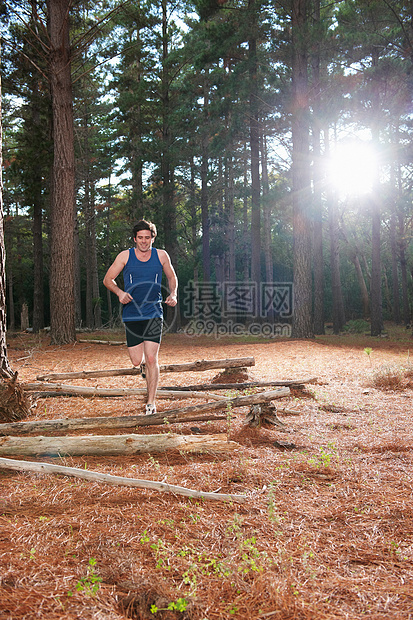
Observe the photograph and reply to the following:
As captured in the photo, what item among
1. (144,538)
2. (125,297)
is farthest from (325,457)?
(125,297)

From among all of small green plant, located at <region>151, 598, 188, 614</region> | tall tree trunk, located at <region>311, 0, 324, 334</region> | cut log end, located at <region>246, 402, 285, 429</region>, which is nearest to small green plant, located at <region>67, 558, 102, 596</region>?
small green plant, located at <region>151, 598, 188, 614</region>

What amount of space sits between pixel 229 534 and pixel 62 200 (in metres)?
11.2

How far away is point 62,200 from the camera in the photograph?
1174 cm

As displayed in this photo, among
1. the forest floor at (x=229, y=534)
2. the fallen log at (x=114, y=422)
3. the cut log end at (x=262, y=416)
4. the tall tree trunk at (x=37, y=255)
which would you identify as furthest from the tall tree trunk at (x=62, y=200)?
the cut log end at (x=262, y=416)

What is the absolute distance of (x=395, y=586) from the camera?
174 cm

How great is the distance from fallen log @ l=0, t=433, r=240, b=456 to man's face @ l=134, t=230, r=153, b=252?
187 cm

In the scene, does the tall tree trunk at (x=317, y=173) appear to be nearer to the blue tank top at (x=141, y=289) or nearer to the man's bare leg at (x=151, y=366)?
the blue tank top at (x=141, y=289)

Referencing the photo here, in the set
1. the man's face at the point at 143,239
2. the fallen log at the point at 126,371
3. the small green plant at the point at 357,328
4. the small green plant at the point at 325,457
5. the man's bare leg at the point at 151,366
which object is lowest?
the small green plant at the point at 357,328

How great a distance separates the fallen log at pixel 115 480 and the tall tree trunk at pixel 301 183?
11527 mm

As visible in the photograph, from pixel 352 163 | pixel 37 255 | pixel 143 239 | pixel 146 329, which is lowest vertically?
pixel 146 329

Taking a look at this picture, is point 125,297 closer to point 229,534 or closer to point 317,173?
point 229,534

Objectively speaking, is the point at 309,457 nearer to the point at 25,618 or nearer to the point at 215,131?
the point at 25,618

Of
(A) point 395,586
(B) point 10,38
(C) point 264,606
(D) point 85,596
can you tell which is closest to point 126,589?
(D) point 85,596

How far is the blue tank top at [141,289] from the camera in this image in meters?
4.25
